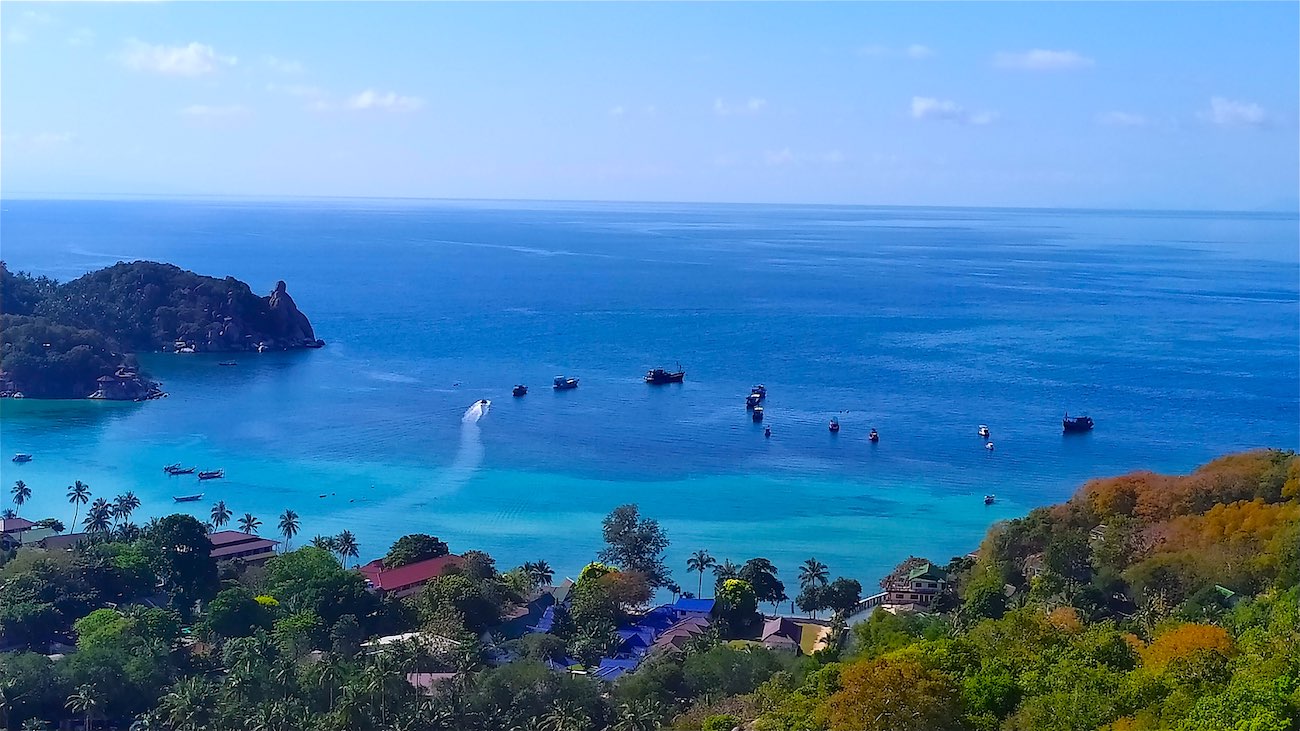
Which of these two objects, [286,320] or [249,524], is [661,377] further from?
[286,320]

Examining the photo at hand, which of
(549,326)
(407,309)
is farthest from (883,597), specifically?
(407,309)

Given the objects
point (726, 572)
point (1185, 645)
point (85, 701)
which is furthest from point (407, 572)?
point (1185, 645)

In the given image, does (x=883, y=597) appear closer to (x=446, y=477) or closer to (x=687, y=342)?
(x=446, y=477)

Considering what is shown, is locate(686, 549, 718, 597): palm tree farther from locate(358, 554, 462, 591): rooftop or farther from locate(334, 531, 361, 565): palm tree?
locate(334, 531, 361, 565): palm tree

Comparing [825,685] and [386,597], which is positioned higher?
[825,685]

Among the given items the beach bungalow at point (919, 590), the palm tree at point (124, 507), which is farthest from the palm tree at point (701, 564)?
the palm tree at point (124, 507)
